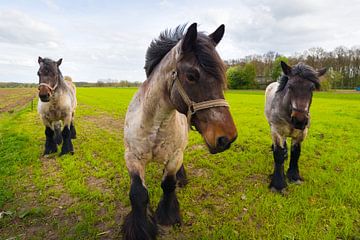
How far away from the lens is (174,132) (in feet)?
9.33

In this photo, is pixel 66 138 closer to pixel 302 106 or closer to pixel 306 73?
pixel 302 106

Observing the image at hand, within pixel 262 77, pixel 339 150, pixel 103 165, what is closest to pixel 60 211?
pixel 103 165

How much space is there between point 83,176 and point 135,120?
298cm

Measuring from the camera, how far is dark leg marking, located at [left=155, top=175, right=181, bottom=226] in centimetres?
331

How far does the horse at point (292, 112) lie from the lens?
155 inches

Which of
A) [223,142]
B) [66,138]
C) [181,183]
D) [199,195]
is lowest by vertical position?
[199,195]

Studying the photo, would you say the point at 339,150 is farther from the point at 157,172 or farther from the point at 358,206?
the point at 157,172

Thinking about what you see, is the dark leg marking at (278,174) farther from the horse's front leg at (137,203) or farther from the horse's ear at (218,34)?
the horse's ear at (218,34)

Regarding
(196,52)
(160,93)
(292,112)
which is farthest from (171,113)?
(292,112)

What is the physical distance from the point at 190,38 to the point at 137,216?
2.21m

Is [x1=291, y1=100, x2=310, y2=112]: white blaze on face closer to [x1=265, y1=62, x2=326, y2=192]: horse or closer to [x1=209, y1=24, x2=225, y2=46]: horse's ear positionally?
[x1=265, y1=62, x2=326, y2=192]: horse

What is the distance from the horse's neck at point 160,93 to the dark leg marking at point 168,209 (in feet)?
3.73

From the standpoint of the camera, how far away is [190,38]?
6.42ft

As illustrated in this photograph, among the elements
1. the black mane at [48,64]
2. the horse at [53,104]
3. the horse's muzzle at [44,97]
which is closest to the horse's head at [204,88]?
the horse's muzzle at [44,97]
